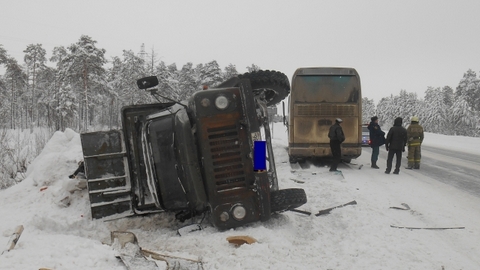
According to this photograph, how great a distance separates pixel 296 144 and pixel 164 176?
716cm

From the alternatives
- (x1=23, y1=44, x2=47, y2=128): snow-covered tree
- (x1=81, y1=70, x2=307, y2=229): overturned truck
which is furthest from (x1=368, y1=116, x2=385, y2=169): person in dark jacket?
(x1=23, y1=44, x2=47, y2=128): snow-covered tree

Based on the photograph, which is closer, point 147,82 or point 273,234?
point 273,234

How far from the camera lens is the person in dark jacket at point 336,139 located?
30.8 feet

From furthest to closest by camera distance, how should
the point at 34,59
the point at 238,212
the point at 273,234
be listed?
the point at 34,59, the point at 238,212, the point at 273,234

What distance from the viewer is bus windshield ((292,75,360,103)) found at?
1032 centimetres

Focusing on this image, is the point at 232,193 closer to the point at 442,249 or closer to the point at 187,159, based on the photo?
the point at 187,159

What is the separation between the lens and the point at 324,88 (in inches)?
408

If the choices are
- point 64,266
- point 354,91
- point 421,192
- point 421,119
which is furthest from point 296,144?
point 421,119

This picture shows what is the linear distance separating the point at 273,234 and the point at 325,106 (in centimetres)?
746

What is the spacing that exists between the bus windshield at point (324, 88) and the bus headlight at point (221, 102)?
23.0 ft

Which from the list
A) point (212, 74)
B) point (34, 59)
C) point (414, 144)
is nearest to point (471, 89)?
point (212, 74)

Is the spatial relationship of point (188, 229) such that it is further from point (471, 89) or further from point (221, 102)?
point (471, 89)

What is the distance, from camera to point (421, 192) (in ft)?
22.8

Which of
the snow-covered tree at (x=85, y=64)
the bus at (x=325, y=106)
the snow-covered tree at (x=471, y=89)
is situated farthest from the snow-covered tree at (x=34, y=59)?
the snow-covered tree at (x=471, y=89)
